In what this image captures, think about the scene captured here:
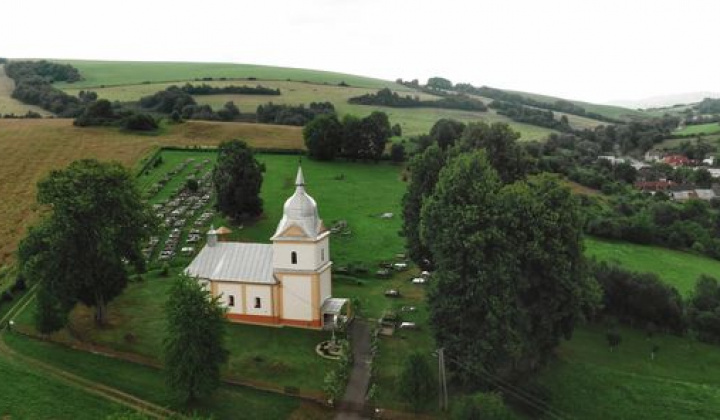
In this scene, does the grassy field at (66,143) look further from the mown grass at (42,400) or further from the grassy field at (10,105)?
the mown grass at (42,400)

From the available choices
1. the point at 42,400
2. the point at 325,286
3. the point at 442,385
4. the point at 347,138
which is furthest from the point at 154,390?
the point at 347,138

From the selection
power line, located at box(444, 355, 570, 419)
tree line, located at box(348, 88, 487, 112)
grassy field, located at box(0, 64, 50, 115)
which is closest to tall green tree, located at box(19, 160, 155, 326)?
power line, located at box(444, 355, 570, 419)

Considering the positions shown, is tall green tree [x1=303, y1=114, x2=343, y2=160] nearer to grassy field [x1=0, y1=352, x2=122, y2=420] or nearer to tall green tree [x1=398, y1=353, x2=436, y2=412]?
grassy field [x1=0, y1=352, x2=122, y2=420]

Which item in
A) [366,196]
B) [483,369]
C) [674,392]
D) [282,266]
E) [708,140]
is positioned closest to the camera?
[483,369]

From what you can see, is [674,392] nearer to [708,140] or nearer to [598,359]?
[598,359]

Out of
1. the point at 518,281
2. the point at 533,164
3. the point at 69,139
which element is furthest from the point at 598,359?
the point at 69,139

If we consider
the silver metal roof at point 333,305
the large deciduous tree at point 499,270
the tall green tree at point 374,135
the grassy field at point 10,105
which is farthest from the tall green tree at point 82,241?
the grassy field at point 10,105
